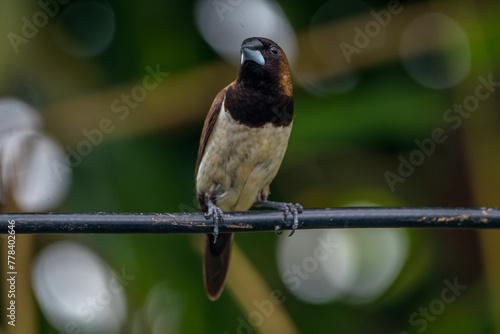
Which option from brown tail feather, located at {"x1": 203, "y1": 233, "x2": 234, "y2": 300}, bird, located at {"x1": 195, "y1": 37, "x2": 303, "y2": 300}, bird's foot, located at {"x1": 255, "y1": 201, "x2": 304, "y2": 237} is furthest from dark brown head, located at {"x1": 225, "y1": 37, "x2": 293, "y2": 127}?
brown tail feather, located at {"x1": 203, "y1": 233, "x2": 234, "y2": 300}

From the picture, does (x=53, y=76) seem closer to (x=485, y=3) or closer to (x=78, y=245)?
(x=78, y=245)

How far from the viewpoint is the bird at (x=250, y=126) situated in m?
4.46

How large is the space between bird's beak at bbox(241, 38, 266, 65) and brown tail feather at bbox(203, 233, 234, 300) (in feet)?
3.89

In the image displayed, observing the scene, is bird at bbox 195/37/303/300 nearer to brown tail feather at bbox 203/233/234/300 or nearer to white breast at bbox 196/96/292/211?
white breast at bbox 196/96/292/211

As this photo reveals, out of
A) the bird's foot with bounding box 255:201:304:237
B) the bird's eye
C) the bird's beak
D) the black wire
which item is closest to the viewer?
the black wire

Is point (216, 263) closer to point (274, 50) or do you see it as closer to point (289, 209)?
point (289, 209)

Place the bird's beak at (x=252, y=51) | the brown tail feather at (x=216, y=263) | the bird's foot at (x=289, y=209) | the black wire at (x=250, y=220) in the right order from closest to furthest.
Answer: the black wire at (x=250, y=220) → the bird's foot at (x=289, y=209) → the bird's beak at (x=252, y=51) → the brown tail feather at (x=216, y=263)

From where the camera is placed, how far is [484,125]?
18.2 feet

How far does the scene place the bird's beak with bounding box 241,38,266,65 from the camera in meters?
4.42

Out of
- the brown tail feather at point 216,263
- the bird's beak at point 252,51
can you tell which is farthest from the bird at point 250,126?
the brown tail feather at point 216,263

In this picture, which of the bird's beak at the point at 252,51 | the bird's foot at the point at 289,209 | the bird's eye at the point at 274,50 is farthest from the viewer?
the bird's eye at the point at 274,50

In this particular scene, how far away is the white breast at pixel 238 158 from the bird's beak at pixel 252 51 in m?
0.37

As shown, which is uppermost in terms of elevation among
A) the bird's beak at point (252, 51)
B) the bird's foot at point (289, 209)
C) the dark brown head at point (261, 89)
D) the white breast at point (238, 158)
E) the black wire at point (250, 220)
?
the bird's beak at point (252, 51)

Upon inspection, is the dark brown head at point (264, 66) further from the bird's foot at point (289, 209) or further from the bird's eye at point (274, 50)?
the bird's foot at point (289, 209)
